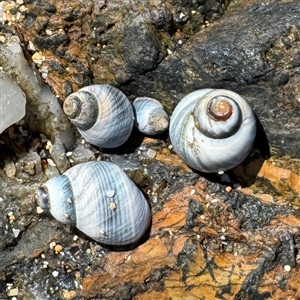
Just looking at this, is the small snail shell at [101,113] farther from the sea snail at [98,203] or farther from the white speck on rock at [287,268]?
the white speck on rock at [287,268]

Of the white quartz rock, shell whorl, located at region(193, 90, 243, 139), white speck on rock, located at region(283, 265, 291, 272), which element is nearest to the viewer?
shell whorl, located at region(193, 90, 243, 139)

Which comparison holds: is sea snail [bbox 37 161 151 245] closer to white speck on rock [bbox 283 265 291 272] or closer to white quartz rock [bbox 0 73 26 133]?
white quartz rock [bbox 0 73 26 133]

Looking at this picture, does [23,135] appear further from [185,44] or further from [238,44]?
[238,44]

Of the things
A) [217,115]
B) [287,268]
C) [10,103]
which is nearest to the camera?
[217,115]

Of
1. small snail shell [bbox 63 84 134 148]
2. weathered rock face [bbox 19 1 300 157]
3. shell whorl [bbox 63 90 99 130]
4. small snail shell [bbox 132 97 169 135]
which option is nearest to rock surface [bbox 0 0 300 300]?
weathered rock face [bbox 19 1 300 157]

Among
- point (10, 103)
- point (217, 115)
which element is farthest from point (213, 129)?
point (10, 103)

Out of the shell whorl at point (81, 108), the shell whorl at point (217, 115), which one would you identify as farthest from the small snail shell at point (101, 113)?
the shell whorl at point (217, 115)

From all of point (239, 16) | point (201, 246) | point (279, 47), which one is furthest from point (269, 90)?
point (201, 246)

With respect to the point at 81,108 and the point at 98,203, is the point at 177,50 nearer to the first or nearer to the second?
the point at 81,108
